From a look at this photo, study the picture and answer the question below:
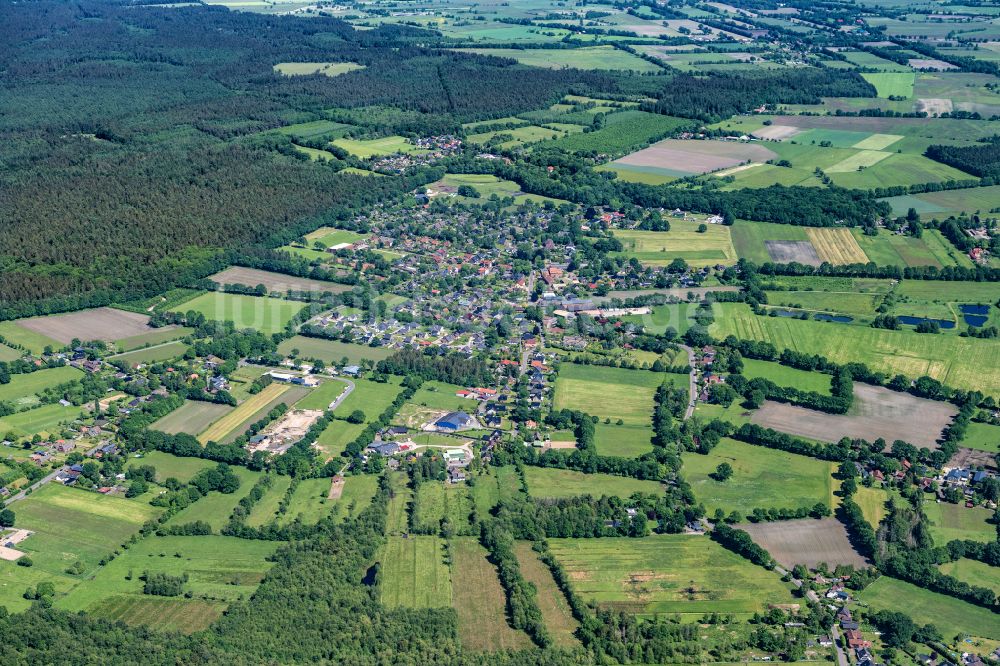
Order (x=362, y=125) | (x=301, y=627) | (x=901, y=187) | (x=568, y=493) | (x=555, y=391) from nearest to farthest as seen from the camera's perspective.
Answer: (x=301, y=627), (x=568, y=493), (x=555, y=391), (x=901, y=187), (x=362, y=125)

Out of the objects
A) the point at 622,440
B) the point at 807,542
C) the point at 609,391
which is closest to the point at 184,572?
the point at 622,440

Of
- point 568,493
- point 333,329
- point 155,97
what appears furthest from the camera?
point 155,97

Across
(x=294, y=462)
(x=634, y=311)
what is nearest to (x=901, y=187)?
(x=634, y=311)

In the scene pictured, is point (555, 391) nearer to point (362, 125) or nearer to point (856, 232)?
point (856, 232)

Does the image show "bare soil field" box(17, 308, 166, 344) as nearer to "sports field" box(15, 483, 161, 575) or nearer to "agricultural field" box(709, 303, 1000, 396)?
"sports field" box(15, 483, 161, 575)

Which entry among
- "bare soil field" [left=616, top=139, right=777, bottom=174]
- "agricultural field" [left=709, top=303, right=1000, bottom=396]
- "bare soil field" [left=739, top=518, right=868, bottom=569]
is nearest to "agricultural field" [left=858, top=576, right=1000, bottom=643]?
"bare soil field" [left=739, top=518, right=868, bottom=569]

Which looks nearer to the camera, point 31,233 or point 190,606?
point 190,606
